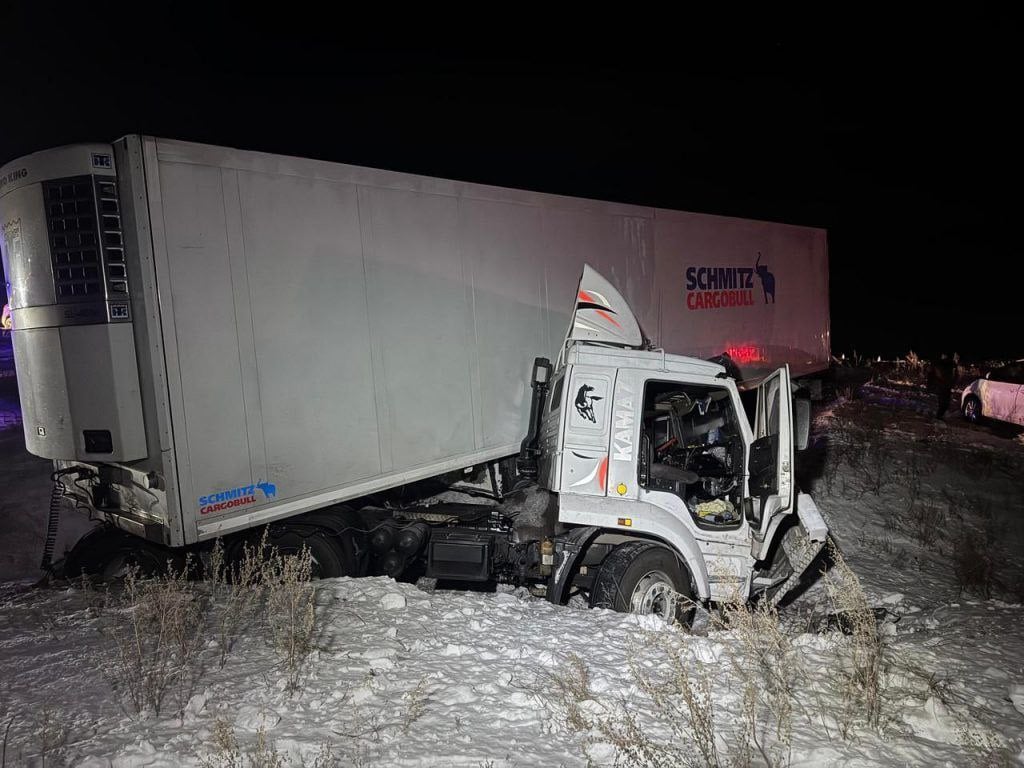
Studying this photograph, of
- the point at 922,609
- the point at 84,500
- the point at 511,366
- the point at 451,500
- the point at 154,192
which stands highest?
the point at 154,192

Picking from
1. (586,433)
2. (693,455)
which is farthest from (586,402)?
(693,455)

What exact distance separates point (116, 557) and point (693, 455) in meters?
5.01

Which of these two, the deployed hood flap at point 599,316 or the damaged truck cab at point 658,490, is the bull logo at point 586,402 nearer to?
the damaged truck cab at point 658,490

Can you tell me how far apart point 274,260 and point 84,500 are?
2631mm

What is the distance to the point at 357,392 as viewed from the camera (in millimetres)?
5277

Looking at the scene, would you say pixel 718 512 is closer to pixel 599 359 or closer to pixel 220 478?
pixel 599 359

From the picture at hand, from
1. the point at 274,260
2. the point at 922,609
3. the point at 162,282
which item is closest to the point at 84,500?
the point at 162,282

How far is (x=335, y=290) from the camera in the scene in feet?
16.8

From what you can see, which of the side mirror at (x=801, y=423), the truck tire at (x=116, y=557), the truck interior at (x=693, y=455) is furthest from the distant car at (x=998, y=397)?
the truck tire at (x=116, y=557)

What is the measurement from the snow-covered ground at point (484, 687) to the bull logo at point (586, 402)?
150cm

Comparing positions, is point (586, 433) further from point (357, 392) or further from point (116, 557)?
point (116, 557)

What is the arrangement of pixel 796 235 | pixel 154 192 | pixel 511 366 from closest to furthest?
pixel 154 192
pixel 511 366
pixel 796 235

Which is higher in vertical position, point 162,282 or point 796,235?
point 796,235

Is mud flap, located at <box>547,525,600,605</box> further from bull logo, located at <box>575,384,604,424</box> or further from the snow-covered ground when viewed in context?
bull logo, located at <box>575,384,604,424</box>
